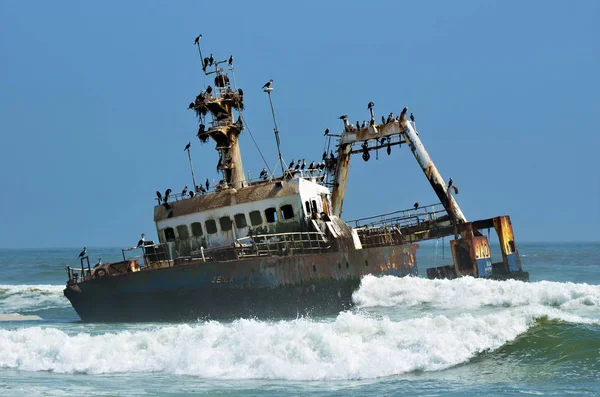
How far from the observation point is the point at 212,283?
87.7 ft

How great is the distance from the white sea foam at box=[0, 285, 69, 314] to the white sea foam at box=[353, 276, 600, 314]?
55.6ft

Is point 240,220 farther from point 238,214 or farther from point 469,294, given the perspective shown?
point 469,294

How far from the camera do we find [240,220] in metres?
30.0

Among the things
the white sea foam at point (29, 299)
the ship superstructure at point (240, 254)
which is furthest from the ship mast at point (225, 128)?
the white sea foam at point (29, 299)

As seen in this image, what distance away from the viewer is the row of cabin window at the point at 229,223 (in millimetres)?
29438

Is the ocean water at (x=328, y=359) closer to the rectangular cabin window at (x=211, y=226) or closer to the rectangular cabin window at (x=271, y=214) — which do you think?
the rectangular cabin window at (x=271, y=214)

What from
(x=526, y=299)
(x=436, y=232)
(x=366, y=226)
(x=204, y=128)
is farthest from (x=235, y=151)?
(x=526, y=299)

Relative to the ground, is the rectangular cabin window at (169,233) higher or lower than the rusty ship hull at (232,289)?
higher

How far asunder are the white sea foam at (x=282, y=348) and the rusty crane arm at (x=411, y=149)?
16910mm

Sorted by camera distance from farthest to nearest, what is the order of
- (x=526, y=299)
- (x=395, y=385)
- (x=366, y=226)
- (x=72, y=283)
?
(x=366, y=226) < (x=72, y=283) < (x=526, y=299) < (x=395, y=385)

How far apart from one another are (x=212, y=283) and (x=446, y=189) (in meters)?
14.7

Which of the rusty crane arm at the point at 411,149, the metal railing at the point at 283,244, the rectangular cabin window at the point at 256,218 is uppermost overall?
the rusty crane arm at the point at 411,149

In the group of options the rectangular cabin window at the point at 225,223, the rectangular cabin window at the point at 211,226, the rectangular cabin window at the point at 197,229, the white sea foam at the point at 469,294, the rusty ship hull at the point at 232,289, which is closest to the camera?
the white sea foam at the point at 469,294

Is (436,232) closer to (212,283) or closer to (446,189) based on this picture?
(446,189)
